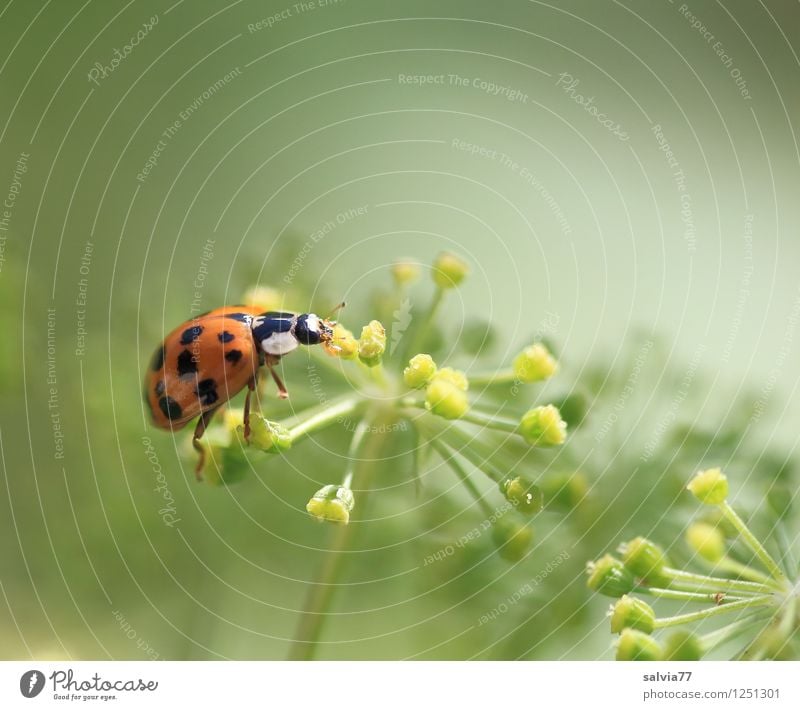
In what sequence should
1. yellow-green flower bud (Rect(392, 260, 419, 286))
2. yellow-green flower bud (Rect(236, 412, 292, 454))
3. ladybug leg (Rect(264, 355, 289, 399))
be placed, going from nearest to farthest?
1. yellow-green flower bud (Rect(236, 412, 292, 454))
2. ladybug leg (Rect(264, 355, 289, 399))
3. yellow-green flower bud (Rect(392, 260, 419, 286))

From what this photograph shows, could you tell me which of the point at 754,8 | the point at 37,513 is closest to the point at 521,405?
the point at 37,513

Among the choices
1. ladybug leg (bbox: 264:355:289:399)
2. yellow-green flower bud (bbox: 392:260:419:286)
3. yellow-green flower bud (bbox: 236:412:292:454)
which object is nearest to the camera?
yellow-green flower bud (bbox: 236:412:292:454)

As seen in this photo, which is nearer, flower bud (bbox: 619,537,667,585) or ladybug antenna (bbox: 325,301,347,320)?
flower bud (bbox: 619,537,667,585)

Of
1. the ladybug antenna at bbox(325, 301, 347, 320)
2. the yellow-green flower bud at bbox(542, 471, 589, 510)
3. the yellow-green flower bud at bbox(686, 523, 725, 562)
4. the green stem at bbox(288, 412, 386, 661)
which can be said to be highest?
the ladybug antenna at bbox(325, 301, 347, 320)

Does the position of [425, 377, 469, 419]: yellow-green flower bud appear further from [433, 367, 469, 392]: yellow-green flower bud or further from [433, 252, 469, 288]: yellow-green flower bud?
[433, 252, 469, 288]: yellow-green flower bud

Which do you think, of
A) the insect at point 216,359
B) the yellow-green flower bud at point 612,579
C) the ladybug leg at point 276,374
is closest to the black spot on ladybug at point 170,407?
the insect at point 216,359

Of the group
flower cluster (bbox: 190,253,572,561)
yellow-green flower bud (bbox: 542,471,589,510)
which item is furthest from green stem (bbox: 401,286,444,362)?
yellow-green flower bud (bbox: 542,471,589,510)

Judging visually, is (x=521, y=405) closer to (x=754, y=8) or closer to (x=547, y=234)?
(x=547, y=234)
